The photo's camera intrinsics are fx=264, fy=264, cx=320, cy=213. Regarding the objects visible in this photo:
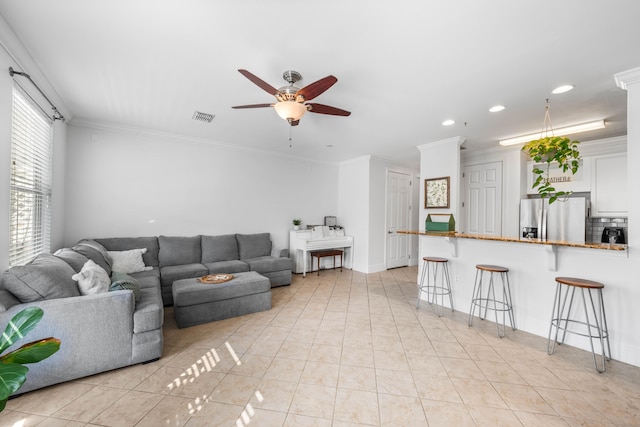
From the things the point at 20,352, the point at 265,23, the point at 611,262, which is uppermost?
the point at 265,23

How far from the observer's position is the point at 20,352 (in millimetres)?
1085

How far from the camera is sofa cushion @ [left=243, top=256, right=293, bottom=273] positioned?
4.31 metres

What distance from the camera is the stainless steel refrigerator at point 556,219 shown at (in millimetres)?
3945

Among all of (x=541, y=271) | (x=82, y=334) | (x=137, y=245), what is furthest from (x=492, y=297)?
(x=137, y=245)

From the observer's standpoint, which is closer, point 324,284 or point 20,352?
point 20,352

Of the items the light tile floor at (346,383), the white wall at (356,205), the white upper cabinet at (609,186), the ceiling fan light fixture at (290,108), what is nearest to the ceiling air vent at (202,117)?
the ceiling fan light fixture at (290,108)

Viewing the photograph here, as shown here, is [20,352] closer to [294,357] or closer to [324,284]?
[294,357]

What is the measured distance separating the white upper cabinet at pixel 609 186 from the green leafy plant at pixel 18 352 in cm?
602

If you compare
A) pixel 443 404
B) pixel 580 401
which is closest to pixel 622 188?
pixel 580 401

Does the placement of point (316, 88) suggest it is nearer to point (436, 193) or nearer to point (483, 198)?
point (436, 193)

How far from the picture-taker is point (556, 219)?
4133 mm

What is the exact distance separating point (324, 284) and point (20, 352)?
3907 millimetres

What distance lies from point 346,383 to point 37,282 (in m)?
2.38

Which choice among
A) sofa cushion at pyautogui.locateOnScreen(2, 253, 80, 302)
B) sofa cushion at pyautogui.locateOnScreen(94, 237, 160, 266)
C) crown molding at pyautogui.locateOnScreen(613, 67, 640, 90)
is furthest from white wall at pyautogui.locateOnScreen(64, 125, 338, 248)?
crown molding at pyautogui.locateOnScreen(613, 67, 640, 90)
